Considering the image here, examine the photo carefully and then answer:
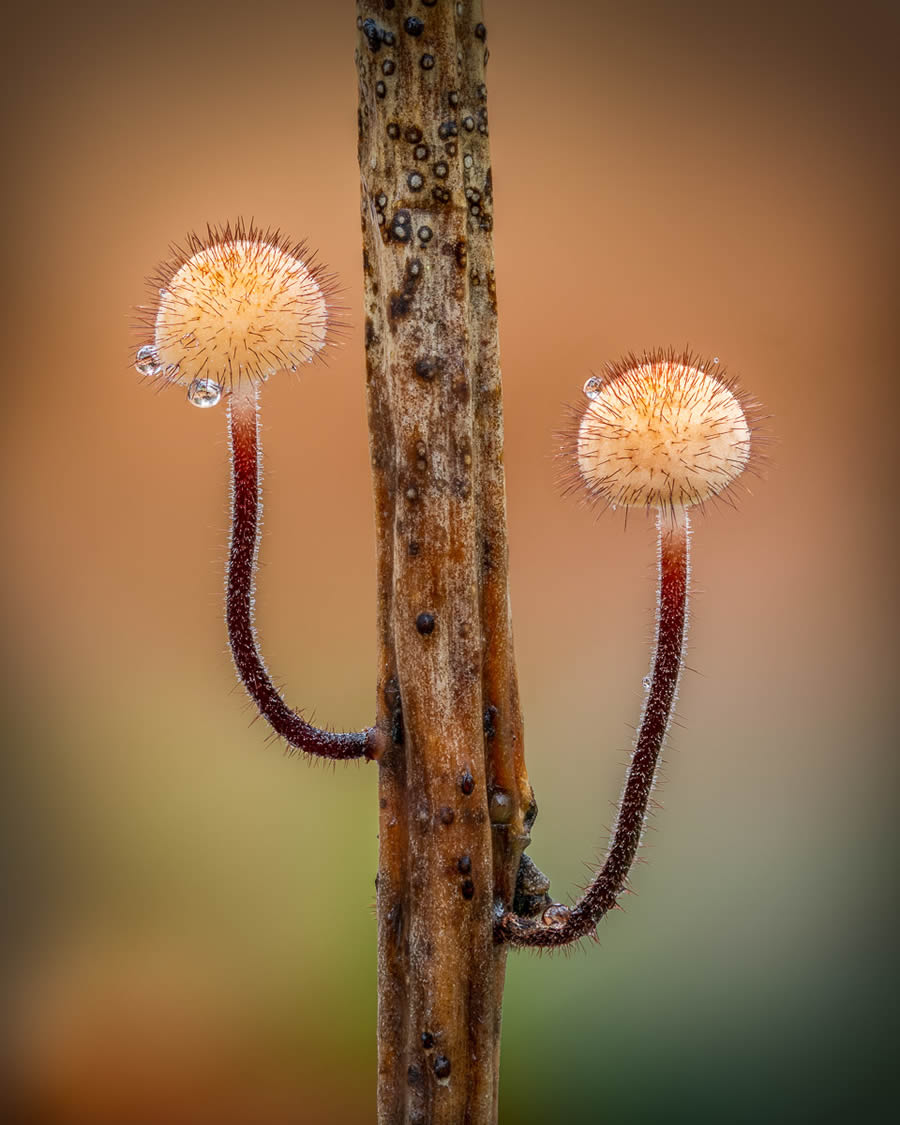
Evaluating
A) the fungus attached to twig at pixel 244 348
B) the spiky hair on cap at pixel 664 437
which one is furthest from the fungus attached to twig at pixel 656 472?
the fungus attached to twig at pixel 244 348

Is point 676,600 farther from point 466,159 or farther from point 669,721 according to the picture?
point 466,159

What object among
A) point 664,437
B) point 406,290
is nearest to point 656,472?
point 664,437

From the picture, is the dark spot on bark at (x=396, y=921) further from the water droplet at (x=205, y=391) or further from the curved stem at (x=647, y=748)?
the water droplet at (x=205, y=391)

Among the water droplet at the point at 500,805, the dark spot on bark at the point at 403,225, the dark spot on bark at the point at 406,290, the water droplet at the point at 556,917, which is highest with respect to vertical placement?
the dark spot on bark at the point at 403,225

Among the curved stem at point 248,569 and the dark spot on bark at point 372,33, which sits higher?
the dark spot on bark at point 372,33

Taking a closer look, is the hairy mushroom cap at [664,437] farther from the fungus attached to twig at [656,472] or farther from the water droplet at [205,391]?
the water droplet at [205,391]

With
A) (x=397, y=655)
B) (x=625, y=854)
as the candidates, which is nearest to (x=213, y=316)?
(x=397, y=655)
